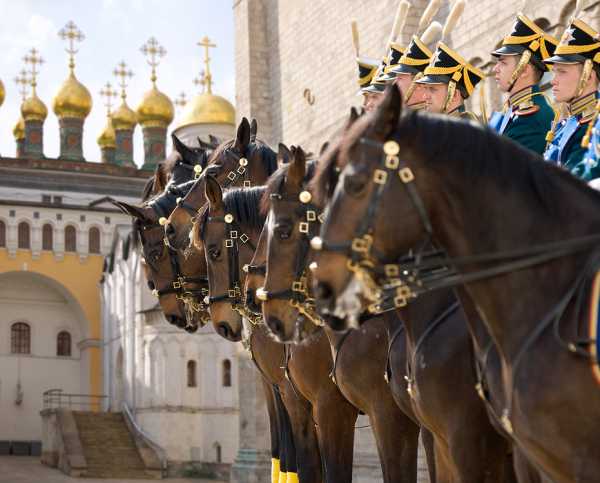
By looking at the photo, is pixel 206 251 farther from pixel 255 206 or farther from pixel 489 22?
pixel 489 22

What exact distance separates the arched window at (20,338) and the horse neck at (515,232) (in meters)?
39.7

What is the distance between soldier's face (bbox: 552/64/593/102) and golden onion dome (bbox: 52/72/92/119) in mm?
45663

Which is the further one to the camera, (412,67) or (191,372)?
(191,372)

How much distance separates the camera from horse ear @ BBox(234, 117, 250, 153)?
786 centimetres

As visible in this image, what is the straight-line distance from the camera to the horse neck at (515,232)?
12.6ft

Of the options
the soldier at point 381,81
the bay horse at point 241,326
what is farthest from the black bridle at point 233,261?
the soldier at point 381,81

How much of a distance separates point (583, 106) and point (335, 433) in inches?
99.1

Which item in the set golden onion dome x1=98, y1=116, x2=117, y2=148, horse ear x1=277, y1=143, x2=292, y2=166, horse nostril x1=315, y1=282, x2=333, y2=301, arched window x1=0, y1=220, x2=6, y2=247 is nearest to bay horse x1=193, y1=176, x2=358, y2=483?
horse ear x1=277, y1=143, x2=292, y2=166

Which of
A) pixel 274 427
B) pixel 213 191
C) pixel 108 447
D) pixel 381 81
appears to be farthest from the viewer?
pixel 108 447

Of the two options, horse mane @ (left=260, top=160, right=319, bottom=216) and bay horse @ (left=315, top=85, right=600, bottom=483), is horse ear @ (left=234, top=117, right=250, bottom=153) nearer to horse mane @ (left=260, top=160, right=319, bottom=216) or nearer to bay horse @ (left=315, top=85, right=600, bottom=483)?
horse mane @ (left=260, top=160, right=319, bottom=216)

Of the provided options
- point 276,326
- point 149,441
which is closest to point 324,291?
point 276,326

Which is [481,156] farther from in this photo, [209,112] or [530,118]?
[209,112]

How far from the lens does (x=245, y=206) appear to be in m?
7.13

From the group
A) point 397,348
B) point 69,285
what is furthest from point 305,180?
point 69,285
